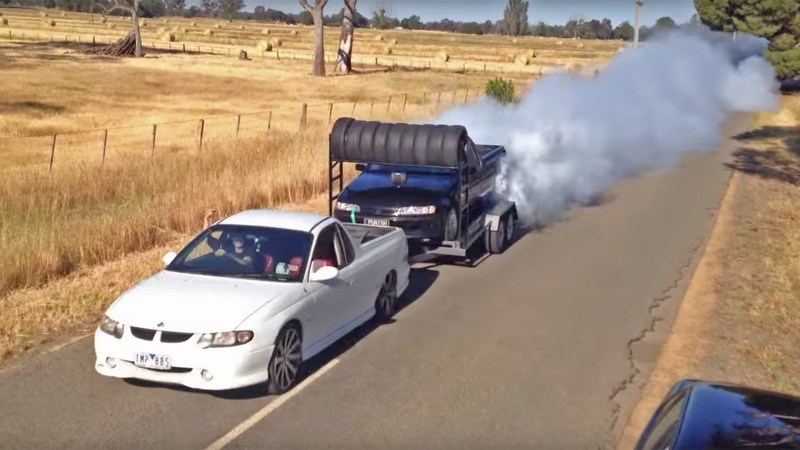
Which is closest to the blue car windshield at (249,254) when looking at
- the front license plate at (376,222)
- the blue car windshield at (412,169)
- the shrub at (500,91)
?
the front license plate at (376,222)

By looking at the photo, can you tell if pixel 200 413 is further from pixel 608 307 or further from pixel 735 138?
pixel 735 138

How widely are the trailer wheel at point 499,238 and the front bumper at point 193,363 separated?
309 inches

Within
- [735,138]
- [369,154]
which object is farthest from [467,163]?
[735,138]

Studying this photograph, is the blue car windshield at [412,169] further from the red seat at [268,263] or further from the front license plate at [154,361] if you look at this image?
the front license plate at [154,361]

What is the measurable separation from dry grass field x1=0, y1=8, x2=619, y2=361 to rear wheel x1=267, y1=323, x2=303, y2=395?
3094 millimetres

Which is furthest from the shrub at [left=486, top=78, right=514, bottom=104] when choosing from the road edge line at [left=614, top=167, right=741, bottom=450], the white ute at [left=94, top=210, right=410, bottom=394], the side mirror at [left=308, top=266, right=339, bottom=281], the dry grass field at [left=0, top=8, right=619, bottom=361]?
the side mirror at [left=308, top=266, right=339, bottom=281]

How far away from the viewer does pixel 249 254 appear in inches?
396

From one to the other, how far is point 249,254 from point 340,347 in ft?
4.99

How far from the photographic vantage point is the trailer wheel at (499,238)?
52.5 feet

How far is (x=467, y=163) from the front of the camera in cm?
1502

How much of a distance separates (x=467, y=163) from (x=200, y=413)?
7423 mm

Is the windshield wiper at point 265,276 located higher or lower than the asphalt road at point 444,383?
higher

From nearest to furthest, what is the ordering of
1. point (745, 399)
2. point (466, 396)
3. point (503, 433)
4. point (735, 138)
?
point (745, 399), point (503, 433), point (466, 396), point (735, 138)

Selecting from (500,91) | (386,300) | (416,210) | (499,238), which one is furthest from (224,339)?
(500,91)
